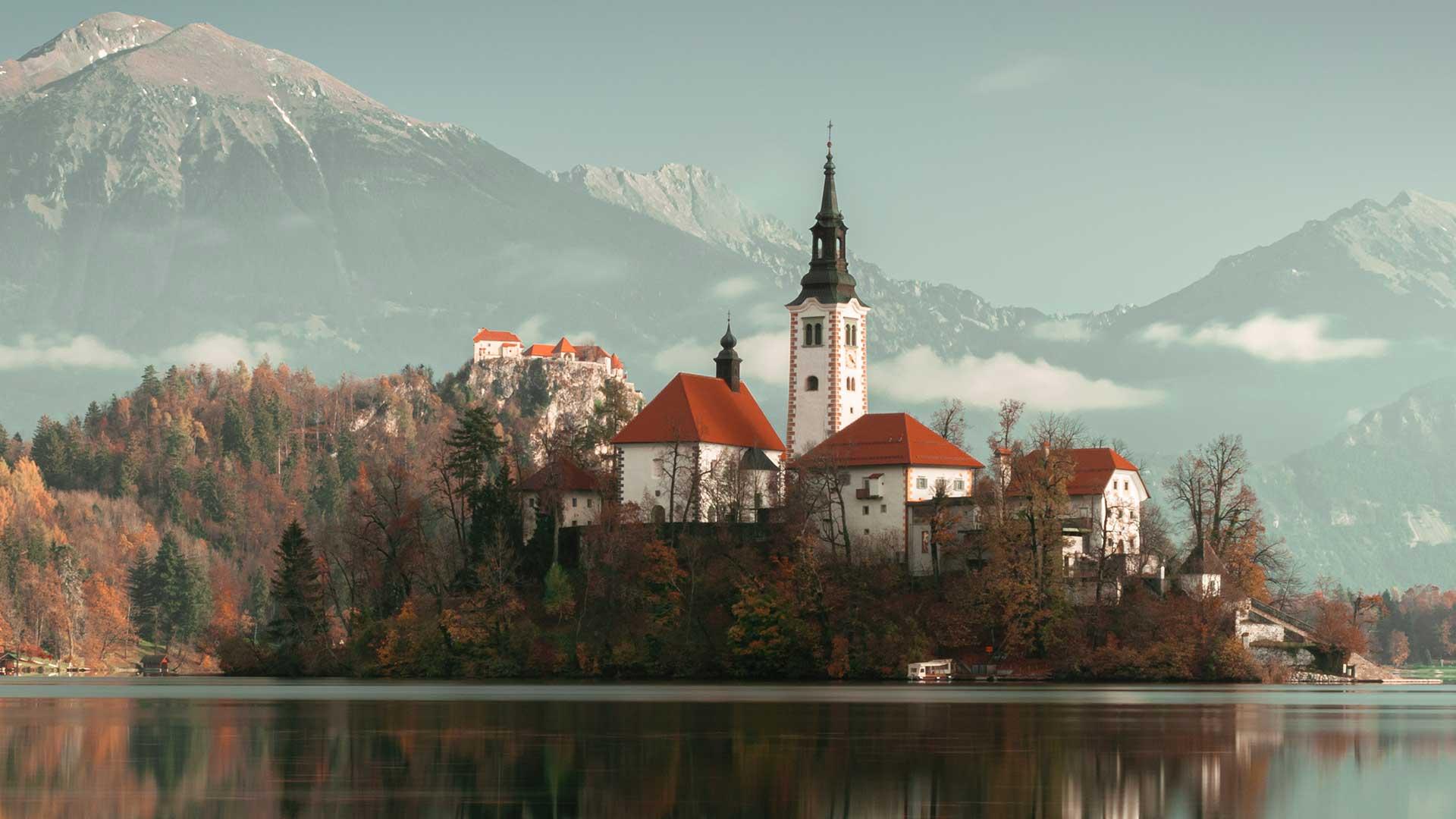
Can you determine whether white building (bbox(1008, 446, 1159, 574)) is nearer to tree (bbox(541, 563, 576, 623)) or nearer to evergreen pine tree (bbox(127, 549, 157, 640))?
tree (bbox(541, 563, 576, 623))

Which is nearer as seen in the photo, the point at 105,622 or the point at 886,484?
the point at 886,484

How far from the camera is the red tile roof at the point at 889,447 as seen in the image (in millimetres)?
111562

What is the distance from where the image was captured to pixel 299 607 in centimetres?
12069

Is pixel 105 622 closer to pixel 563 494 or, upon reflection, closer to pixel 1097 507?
pixel 563 494

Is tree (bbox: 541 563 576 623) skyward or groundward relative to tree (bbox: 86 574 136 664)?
skyward

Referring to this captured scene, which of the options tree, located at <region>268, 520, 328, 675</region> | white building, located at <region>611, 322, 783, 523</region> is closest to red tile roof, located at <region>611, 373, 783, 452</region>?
white building, located at <region>611, 322, 783, 523</region>

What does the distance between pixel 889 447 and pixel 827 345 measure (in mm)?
14060

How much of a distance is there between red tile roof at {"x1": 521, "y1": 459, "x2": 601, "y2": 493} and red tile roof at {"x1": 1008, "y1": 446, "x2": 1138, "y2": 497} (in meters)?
29.4

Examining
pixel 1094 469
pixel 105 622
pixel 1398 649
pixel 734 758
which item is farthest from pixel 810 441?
pixel 105 622

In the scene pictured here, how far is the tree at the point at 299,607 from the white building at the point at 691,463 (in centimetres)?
1996

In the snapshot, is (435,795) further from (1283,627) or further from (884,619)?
(1283,627)

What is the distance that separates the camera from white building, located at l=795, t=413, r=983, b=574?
110625mm

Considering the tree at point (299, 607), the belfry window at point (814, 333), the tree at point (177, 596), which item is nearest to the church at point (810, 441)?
the belfry window at point (814, 333)

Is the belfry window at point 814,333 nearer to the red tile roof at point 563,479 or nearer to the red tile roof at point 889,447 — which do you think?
the red tile roof at point 889,447
